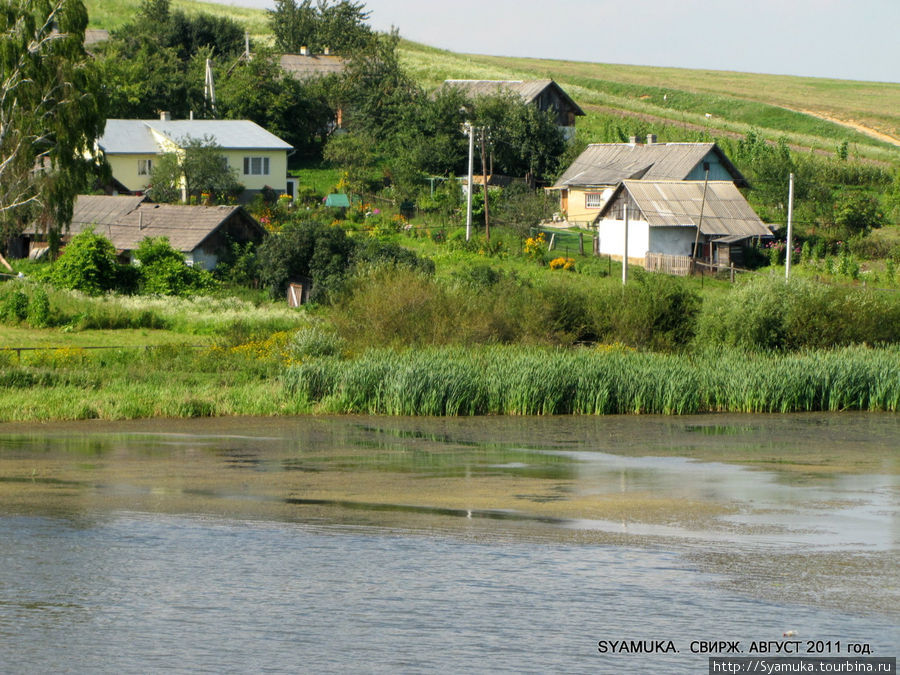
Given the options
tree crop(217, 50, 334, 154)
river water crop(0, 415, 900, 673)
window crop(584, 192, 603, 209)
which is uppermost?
tree crop(217, 50, 334, 154)

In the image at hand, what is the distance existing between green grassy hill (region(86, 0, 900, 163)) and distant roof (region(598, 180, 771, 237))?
2348 centimetres

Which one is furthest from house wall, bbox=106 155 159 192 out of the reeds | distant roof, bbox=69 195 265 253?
the reeds

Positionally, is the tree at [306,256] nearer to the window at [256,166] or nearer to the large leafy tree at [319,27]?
the window at [256,166]

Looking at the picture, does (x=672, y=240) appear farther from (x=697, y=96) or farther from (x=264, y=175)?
(x=697, y=96)

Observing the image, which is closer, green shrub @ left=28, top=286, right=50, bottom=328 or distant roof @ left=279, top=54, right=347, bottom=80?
green shrub @ left=28, top=286, right=50, bottom=328

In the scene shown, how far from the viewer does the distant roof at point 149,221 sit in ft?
159

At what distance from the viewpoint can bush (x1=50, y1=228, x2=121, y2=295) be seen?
43469mm

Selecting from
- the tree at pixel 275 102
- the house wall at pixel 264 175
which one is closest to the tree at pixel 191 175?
the house wall at pixel 264 175

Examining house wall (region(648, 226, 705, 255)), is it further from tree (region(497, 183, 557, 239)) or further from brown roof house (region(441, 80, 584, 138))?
brown roof house (region(441, 80, 584, 138))

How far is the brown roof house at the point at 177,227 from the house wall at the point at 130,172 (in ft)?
37.2

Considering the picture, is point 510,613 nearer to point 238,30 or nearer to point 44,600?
point 44,600

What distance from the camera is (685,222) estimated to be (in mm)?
54344

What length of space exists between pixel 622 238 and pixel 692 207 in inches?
168

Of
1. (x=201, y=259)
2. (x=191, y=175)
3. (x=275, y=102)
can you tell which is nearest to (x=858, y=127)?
(x=275, y=102)
